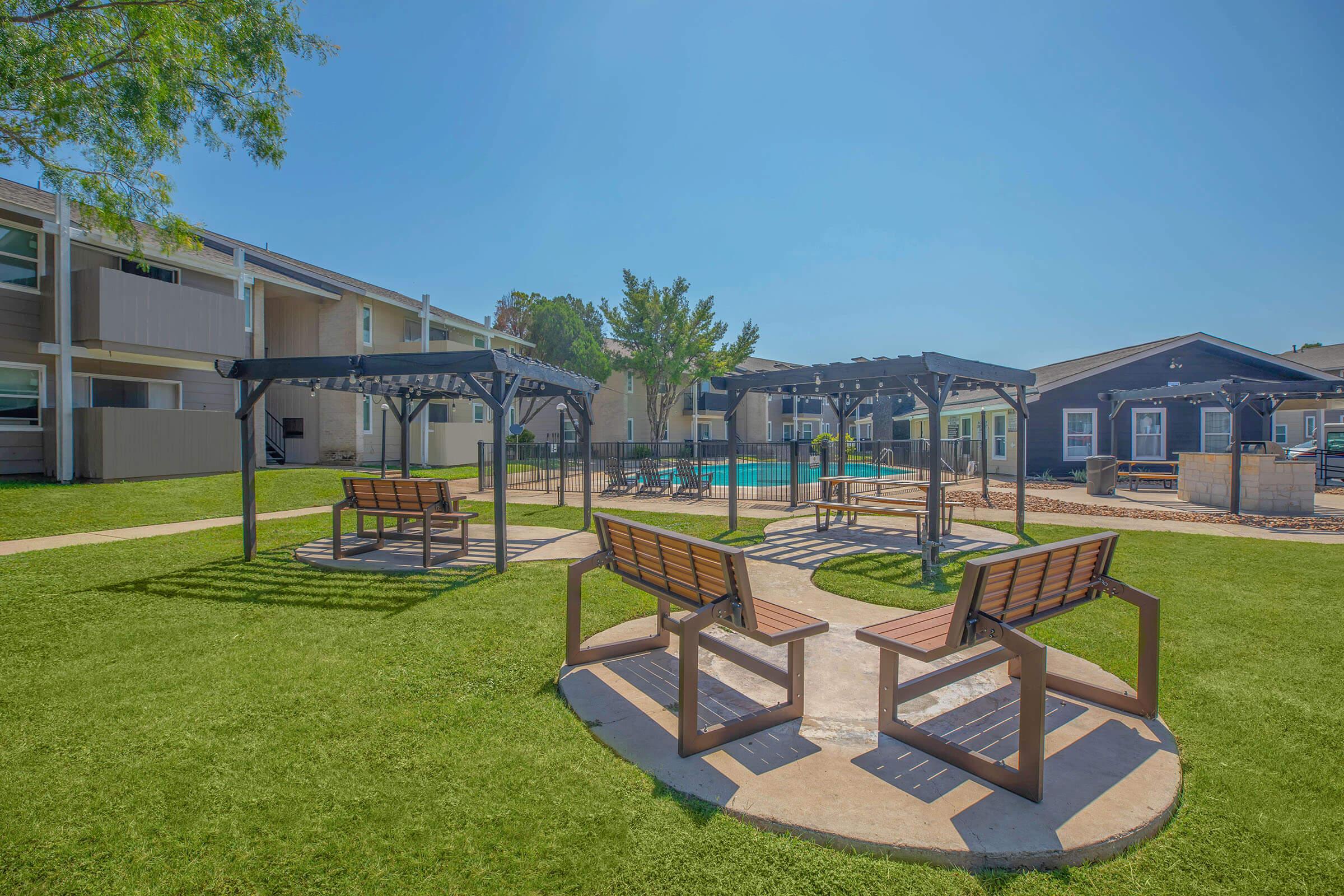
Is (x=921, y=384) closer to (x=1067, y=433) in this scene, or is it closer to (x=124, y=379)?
(x=1067, y=433)

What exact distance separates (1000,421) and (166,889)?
27.6m

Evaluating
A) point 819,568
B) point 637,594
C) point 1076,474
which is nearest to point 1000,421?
point 1076,474

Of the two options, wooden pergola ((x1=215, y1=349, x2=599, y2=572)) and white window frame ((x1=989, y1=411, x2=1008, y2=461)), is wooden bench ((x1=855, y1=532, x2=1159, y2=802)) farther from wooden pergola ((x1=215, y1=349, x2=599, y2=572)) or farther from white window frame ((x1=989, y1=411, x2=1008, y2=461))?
white window frame ((x1=989, y1=411, x2=1008, y2=461))

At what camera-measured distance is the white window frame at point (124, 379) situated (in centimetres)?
1602

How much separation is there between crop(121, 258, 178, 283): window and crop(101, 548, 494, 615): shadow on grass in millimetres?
13878

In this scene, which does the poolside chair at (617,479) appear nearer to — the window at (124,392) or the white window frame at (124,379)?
the white window frame at (124,379)

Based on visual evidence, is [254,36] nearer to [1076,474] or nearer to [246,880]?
[246,880]

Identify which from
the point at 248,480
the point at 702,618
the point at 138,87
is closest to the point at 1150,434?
the point at 702,618

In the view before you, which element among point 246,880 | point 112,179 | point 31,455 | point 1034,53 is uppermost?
point 1034,53

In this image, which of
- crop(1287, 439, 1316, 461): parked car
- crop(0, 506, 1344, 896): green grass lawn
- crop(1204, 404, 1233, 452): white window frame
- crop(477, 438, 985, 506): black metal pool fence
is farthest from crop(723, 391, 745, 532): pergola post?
crop(1204, 404, 1233, 452): white window frame

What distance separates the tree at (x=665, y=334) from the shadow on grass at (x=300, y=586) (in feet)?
92.3

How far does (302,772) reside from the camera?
3.04m

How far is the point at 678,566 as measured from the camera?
3.85 m

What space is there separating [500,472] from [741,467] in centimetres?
2211
